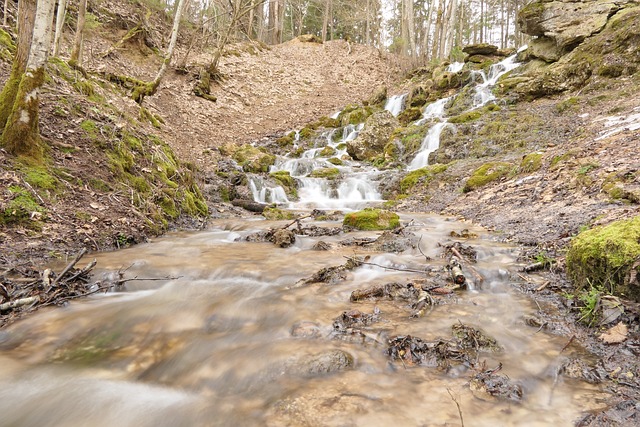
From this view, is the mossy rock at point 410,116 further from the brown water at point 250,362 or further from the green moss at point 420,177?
the brown water at point 250,362

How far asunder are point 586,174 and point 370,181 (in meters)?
6.44

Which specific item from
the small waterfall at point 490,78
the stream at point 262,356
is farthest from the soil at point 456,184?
the small waterfall at point 490,78

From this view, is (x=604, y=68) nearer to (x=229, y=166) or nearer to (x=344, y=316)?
(x=229, y=166)

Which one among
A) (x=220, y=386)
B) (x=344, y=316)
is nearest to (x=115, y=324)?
(x=220, y=386)

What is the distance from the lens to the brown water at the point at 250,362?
195 cm

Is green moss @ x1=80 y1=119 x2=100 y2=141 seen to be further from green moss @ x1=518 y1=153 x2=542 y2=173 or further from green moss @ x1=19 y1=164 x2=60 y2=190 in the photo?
green moss @ x1=518 y1=153 x2=542 y2=173

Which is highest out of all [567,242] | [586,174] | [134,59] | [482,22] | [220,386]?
[482,22]

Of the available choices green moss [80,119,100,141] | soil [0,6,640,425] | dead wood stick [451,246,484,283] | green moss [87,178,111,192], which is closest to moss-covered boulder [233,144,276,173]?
soil [0,6,640,425]

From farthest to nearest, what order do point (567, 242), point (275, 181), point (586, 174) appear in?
point (275, 181)
point (586, 174)
point (567, 242)

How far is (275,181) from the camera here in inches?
445

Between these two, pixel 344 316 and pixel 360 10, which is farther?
pixel 360 10

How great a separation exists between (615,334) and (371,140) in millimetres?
12807

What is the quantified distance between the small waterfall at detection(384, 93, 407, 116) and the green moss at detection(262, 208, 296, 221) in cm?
1177

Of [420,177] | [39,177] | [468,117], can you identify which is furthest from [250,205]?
[468,117]
